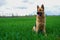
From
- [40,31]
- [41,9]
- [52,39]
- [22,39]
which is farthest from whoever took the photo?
[40,31]

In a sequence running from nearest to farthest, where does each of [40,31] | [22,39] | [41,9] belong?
1. [22,39]
2. [41,9]
3. [40,31]

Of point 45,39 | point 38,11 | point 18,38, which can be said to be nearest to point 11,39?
point 18,38

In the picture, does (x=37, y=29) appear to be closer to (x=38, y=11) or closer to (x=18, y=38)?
(x=38, y=11)

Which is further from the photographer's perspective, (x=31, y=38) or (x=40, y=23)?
(x=40, y=23)

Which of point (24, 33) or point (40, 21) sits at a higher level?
point (40, 21)

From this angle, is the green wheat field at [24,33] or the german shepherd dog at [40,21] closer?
the green wheat field at [24,33]

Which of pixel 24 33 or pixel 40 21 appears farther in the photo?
pixel 40 21

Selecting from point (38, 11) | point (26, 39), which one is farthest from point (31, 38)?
point (38, 11)

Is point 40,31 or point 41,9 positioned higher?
point 41,9

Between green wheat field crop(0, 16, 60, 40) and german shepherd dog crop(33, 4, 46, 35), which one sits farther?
german shepherd dog crop(33, 4, 46, 35)

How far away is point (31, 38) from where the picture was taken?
8438 mm

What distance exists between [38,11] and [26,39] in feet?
9.30

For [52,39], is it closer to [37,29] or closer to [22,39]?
[22,39]

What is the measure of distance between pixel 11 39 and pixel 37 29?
3.17 meters
